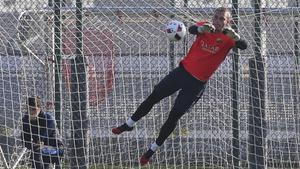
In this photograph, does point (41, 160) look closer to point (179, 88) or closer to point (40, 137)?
point (40, 137)

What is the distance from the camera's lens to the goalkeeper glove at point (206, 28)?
7.12 metres

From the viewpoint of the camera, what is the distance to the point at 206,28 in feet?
23.4

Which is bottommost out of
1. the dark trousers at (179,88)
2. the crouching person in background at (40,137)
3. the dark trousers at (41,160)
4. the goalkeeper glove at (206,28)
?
the dark trousers at (41,160)

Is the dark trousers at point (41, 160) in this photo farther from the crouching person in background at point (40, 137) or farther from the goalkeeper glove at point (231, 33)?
the goalkeeper glove at point (231, 33)

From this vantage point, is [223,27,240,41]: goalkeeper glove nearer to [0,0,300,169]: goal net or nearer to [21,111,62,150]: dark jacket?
[0,0,300,169]: goal net

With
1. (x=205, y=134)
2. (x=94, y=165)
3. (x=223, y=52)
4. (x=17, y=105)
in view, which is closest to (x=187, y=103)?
(x=223, y=52)

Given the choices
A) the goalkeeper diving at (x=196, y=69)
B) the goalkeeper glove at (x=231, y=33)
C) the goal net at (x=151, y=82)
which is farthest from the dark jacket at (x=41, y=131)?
the goalkeeper glove at (x=231, y=33)

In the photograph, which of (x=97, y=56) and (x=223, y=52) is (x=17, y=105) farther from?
(x=223, y=52)

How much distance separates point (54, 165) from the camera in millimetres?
8453

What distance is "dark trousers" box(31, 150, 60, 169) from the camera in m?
8.17

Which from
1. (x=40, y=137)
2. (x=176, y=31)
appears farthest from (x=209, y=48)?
(x=40, y=137)

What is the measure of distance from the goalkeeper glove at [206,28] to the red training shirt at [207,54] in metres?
0.08

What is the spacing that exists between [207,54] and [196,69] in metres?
0.19

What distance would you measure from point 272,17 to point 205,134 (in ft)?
5.00
